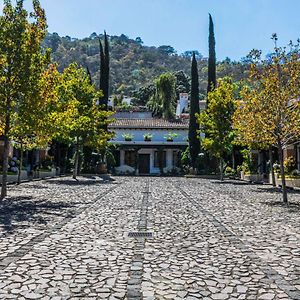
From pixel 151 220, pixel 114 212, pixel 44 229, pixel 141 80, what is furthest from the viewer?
pixel 141 80

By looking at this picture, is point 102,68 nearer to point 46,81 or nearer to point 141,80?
point 46,81

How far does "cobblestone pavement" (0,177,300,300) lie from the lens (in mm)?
4508

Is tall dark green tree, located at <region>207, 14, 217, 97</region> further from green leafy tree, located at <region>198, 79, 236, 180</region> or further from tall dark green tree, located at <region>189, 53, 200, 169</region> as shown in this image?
green leafy tree, located at <region>198, 79, 236, 180</region>

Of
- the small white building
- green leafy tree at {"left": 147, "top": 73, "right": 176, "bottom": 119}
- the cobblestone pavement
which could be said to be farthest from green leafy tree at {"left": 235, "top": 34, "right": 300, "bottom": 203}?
green leafy tree at {"left": 147, "top": 73, "right": 176, "bottom": 119}

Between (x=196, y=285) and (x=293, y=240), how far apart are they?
338 centimetres

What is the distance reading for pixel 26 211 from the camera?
36.7 ft

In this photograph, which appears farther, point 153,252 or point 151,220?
point 151,220

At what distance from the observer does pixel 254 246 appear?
682cm

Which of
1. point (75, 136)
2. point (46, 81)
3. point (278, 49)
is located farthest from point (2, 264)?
point (75, 136)

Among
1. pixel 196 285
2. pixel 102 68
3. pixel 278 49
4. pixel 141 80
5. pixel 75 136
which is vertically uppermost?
pixel 141 80

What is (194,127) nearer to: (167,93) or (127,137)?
(127,137)

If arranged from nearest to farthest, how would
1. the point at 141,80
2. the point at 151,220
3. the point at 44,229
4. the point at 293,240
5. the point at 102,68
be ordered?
the point at 293,240 → the point at 44,229 → the point at 151,220 → the point at 102,68 → the point at 141,80

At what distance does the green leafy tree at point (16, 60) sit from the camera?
13898mm

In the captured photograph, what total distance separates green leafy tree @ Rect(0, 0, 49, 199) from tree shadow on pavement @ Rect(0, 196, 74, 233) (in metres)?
1.63
